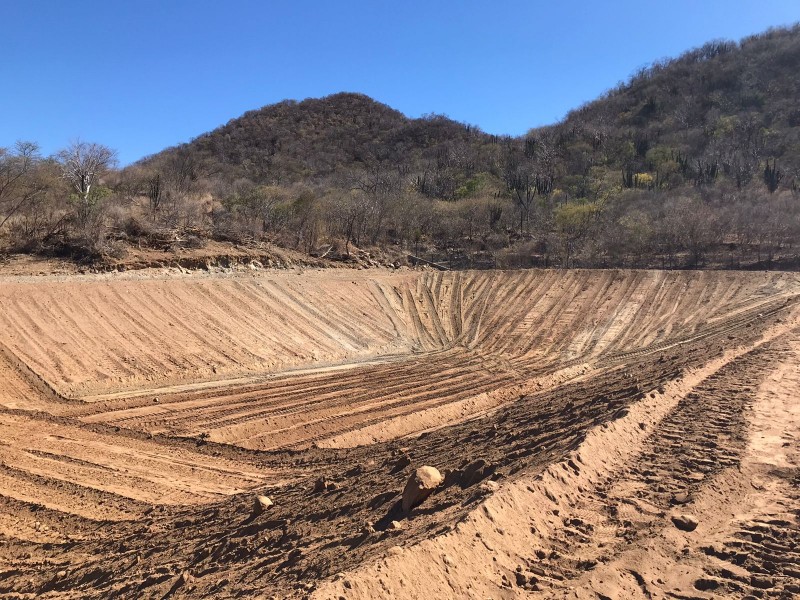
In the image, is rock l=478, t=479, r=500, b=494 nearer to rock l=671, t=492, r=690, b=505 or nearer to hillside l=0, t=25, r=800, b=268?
rock l=671, t=492, r=690, b=505

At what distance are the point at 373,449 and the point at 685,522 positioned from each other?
674cm

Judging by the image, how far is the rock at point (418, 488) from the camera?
20.2ft

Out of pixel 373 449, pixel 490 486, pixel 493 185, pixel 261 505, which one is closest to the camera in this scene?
pixel 490 486

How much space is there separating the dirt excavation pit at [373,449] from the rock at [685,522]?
2 cm

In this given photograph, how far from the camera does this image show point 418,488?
618cm

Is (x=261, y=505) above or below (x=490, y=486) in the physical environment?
below

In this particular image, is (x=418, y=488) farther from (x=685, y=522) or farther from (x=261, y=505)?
(x=685, y=522)

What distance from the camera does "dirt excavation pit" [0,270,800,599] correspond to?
201 inches

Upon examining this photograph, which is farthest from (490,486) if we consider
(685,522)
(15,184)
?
(15,184)

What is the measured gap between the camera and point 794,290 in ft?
82.0

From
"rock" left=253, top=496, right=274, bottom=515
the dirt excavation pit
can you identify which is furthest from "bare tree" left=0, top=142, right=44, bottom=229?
"rock" left=253, top=496, right=274, bottom=515

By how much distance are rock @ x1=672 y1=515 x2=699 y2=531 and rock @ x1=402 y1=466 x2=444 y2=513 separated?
2588 millimetres

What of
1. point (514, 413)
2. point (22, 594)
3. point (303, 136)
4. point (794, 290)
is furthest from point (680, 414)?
point (303, 136)

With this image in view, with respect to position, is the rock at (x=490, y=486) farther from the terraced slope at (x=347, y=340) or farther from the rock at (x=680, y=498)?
the terraced slope at (x=347, y=340)
